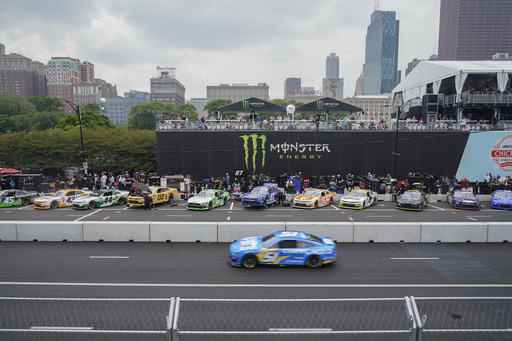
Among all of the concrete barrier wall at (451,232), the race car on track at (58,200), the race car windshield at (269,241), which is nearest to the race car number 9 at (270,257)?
the race car windshield at (269,241)

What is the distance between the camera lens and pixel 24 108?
325ft

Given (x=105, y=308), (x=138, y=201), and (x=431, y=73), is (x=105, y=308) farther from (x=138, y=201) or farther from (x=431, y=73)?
(x=431, y=73)

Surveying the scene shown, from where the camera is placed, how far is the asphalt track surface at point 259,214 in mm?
19078

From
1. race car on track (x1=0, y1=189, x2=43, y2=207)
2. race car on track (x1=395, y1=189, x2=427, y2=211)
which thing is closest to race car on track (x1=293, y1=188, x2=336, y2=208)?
race car on track (x1=395, y1=189, x2=427, y2=211)

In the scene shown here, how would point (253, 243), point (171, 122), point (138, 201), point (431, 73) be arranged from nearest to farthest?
point (253, 243)
point (138, 201)
point (171, 122)
point (431, 73)

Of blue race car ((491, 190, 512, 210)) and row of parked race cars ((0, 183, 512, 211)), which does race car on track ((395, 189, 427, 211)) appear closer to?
row of parked race cars ((0, 183, 512, 211))

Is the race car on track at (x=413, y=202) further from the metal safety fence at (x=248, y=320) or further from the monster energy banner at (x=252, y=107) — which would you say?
the monster energy banner at (x=252, y=107)

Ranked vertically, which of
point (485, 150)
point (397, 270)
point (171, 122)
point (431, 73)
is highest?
point (431, 73)

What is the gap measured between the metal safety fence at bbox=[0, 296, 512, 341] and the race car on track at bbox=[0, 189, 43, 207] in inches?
737

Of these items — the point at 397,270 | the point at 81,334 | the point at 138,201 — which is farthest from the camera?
the point at 138,201

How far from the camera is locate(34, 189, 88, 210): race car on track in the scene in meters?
22.0

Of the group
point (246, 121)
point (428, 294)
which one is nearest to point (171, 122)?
point (246, 121)

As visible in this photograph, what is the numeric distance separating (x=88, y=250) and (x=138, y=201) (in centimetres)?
904

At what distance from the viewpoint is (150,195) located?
893 inches
